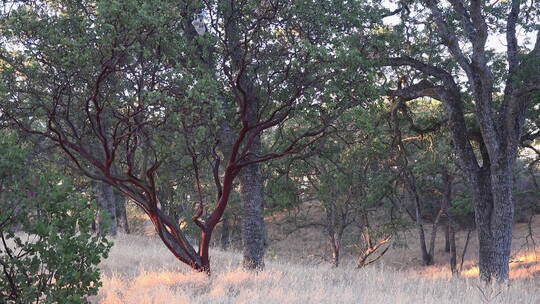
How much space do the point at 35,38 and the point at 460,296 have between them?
8901mm

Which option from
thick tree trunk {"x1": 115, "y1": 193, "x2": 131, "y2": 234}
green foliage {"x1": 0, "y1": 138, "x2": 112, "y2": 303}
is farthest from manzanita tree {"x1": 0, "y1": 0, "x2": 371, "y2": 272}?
thick tree trunk {"x1": 115, "y1": 193, "x2": 131, "y2": 234}

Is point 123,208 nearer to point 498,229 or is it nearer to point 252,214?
point 252,214

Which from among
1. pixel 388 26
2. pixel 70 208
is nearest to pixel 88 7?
pixel 70 208

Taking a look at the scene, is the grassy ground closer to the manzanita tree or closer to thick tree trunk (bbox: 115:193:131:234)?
the manzanita tree

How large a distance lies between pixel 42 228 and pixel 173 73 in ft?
16.1

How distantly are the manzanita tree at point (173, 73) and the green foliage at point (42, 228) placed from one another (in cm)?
287

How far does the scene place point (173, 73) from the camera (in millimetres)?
9375

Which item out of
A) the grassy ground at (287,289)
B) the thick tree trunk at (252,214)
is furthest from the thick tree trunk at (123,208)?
the grassy ground at (287,289)

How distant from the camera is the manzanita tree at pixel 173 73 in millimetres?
8477

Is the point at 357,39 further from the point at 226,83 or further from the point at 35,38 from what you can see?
the point at 35,38

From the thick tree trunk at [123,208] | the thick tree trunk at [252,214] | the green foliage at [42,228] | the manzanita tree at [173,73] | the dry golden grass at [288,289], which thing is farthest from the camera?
the thick tree trunk at [123,208]

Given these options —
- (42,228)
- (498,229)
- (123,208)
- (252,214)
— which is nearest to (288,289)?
(252,214)

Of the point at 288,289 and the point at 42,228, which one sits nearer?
the point at 42,228

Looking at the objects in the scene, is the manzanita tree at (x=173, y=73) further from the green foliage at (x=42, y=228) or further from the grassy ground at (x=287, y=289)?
the green foliage at (x=42, y=228)
